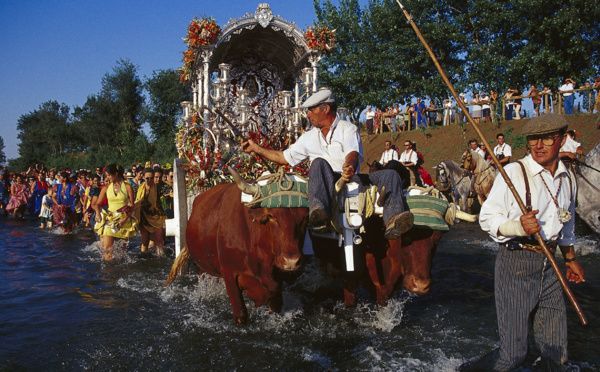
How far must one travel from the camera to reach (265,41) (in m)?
11.5

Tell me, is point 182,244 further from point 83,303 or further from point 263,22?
point 263,22

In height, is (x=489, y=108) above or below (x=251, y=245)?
above

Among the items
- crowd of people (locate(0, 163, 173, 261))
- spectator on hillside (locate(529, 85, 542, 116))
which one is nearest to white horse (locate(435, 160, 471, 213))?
spectator on hillside (locate(529, 85, 542, 116))

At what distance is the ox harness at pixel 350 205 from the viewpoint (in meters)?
4.12

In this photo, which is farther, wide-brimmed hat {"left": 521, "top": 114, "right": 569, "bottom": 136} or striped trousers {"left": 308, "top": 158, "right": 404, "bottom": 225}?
striped trousers {"left": 308, "top": 158, "right": 404, "bottom": 225}

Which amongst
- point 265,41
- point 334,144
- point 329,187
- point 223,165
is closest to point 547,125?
point 329,187

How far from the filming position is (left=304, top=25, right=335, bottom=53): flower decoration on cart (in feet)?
34.3

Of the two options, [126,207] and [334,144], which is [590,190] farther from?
[126,207]

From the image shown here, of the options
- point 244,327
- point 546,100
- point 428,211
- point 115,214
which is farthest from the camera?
point 546,100

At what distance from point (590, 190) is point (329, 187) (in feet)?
26.0

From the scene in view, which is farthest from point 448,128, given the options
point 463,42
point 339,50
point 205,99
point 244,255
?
point 244,255

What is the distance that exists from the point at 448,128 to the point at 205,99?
52.3ft

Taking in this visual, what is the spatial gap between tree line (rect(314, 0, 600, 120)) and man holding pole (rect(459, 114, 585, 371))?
920 inches

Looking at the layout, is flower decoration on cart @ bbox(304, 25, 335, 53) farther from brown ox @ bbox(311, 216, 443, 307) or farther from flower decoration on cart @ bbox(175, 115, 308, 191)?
brown ox @ bbox(311, 216, 443, 307)
